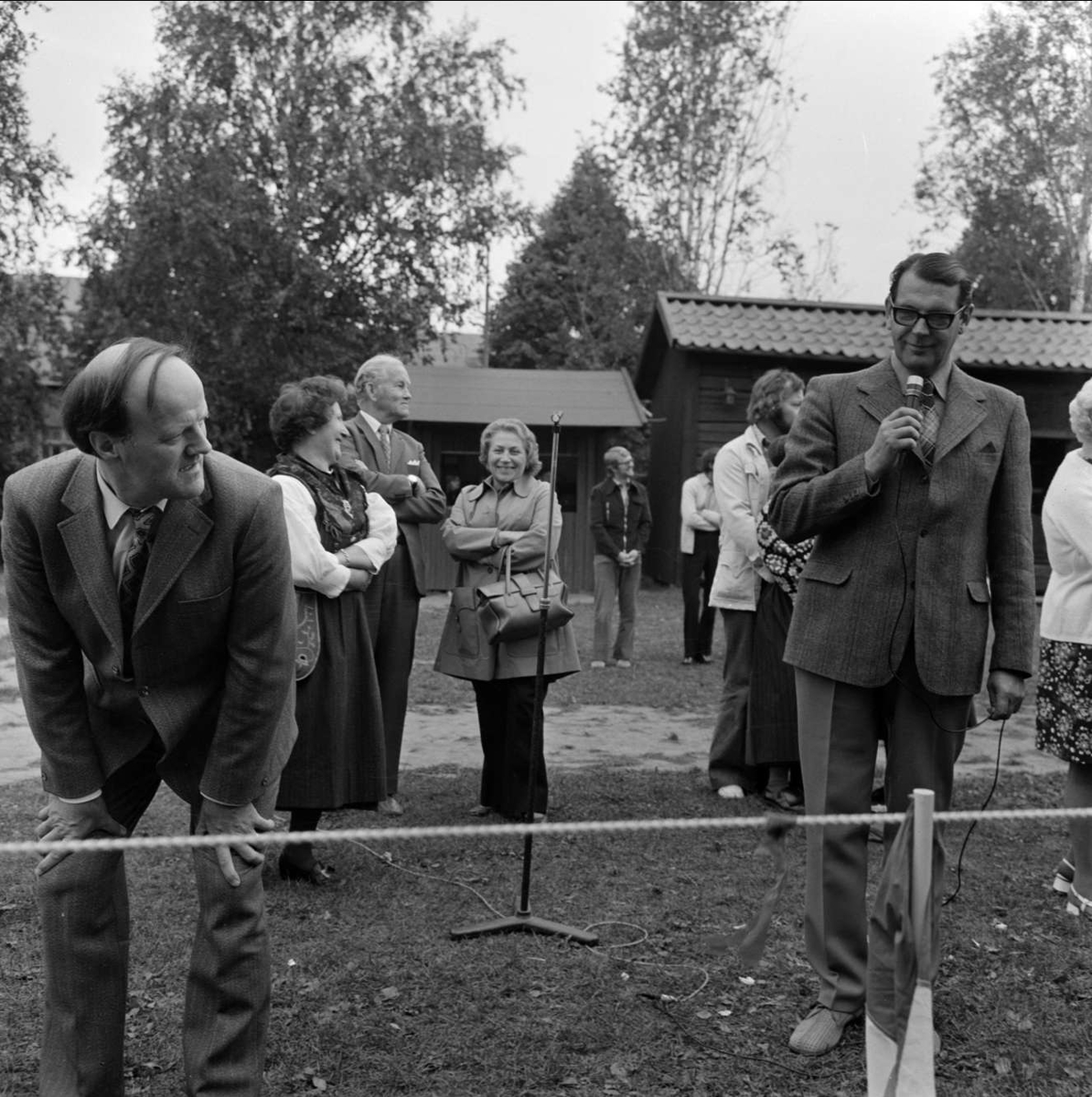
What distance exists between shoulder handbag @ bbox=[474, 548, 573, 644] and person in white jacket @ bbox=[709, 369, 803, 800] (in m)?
1.10

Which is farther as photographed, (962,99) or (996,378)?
(962,99)

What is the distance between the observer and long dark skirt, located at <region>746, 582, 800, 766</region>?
6.38 meters

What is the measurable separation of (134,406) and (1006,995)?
3.19 metres

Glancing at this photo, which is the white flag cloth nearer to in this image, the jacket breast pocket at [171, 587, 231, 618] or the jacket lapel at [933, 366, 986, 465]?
the jacket lapel at [933, 366, 986, 465]

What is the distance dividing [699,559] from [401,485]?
664 cm

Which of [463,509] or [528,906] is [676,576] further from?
[528,906]

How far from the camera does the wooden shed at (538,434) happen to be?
20281 millimetres

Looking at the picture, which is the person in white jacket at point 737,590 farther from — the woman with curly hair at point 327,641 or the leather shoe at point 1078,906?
the woman with curly hair at point 327,641

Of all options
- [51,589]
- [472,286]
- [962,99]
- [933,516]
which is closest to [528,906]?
[933,516]

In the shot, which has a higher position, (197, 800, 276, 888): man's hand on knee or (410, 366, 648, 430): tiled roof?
(410, 366, 648, 430): tiled roof

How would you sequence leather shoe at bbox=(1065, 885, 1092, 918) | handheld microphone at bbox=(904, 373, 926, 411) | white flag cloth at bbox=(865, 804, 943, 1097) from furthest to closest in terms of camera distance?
1. leather shoe at bbox=(1065, 885, 1092, 918)
2. handheld microphone at bbox=(904, 373, 926, 411)
3. white flag cloth at bbox=(865, 804, 943, 1097)

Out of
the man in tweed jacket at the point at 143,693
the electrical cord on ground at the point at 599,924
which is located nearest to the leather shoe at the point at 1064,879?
the electrical cord on ground at the point at 599,924

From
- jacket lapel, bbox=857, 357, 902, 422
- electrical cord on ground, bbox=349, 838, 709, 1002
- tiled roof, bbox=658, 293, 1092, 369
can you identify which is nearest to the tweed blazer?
jacket lapel, bbox=857, 357, 902, 422

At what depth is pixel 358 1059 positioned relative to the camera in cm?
351
